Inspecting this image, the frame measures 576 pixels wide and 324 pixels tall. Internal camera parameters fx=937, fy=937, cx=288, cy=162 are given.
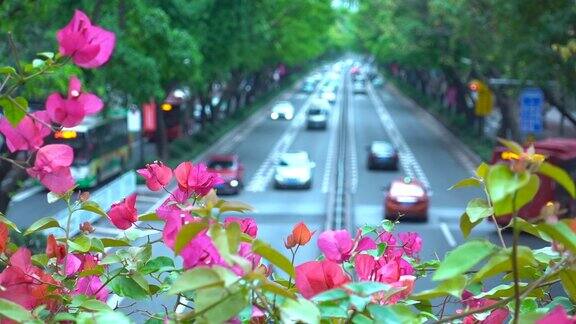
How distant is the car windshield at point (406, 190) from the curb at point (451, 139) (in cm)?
264

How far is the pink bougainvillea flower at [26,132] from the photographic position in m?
3.34

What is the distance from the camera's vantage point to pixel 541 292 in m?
3.38

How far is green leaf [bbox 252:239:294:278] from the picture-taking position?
8.33 feet

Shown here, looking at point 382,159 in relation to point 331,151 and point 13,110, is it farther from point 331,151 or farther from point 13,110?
point 13,110

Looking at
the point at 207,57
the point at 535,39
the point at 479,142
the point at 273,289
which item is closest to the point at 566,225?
the point at 273,289

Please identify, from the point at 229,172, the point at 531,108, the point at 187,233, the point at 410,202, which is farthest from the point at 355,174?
the point at 187,233

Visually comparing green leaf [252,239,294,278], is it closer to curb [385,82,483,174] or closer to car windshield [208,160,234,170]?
curb [385,82,483,174]

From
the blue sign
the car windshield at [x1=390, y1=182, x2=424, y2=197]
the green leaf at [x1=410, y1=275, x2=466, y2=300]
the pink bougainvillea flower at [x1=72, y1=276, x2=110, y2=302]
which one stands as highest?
the green leaf at [x1=410, y1=275, x2=466, y2=300]

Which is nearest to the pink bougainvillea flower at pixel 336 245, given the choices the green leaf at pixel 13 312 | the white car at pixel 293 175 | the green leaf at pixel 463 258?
the green leaf at pixel 463 258

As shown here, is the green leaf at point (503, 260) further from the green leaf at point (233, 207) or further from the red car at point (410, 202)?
the red car at point (410, 202)

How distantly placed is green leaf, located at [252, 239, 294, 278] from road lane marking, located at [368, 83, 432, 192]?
96.5 feet

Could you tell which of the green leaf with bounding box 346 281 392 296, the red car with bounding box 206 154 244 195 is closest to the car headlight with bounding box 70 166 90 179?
the red car with bounding box 206 154 244 195

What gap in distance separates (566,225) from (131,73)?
20204 mm

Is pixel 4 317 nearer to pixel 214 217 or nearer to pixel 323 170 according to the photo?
pixel 214 217
